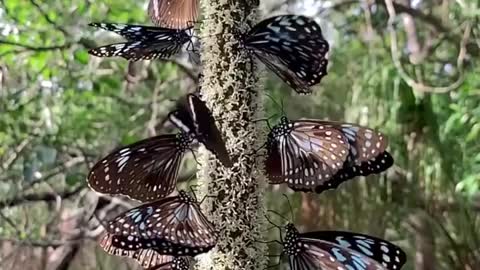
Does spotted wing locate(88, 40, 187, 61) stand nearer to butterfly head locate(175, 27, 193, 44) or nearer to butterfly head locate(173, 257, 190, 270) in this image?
butterfly head locate(175, 27, 193, 44)

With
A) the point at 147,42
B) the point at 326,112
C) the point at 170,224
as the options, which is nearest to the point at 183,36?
the point at 147,42

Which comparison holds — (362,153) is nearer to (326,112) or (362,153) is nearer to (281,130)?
(281,130)

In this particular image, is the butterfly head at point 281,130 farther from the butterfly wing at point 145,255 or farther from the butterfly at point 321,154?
the butterfly wing at point 145,255

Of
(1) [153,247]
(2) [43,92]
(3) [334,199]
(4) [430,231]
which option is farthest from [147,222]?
(2) [43,92]

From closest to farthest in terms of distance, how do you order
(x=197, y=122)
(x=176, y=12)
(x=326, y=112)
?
(x=197, y=122)
(x=176, y=12)
(x=326, y=112)

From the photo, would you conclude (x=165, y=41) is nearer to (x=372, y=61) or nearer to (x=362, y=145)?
(x=362, y=145)

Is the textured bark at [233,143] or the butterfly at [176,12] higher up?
the butterfly at [176,12]

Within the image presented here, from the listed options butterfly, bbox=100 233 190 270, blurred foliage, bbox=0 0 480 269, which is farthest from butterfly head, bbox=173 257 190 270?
blurred foliage, bbox=0 0 480 269

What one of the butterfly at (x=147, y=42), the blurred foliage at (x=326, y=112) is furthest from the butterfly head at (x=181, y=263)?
the blurred foliage at (x=326, y=112)
